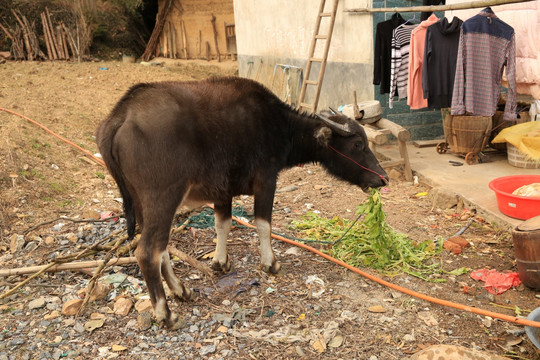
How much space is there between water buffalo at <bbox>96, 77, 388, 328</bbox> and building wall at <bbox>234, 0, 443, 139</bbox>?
427 centimetres

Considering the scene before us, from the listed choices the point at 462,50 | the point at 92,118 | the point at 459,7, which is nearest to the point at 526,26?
the point at 462,50

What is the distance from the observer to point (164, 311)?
12.2 feet

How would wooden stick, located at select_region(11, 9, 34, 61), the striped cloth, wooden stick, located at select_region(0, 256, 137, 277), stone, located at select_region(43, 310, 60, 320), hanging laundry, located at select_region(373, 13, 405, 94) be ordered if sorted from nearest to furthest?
stone, located at select_region(43, 310, 60, 320) < wooden stick, located at select_region(0, 256, 137, 277) < the striped cloth < hanging laundry, located at select_region(373, 13, 405, 94) < wooden stick, located at select_region(11, 9, 34, 61)

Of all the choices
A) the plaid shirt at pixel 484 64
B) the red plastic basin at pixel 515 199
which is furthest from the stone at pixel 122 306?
the plaid shirt at pixel 484 64

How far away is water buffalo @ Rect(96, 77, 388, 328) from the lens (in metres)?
3.54

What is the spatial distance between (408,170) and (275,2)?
6671 millimetres

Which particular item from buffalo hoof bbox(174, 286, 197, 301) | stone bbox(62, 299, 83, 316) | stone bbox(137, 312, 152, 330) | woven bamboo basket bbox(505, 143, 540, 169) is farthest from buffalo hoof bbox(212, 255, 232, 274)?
woven bamboo basket bbox(505, 143, 540, 169)

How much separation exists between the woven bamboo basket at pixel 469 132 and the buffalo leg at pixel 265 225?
424 cm

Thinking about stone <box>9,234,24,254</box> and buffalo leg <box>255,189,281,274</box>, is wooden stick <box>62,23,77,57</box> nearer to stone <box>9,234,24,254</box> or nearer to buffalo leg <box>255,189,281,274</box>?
stone <box>9,234,24,254</box>

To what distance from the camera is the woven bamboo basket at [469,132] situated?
713 centimetres

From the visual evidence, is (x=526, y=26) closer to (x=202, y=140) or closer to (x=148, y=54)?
(x=202, y=140)

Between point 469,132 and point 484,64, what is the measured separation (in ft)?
3.71

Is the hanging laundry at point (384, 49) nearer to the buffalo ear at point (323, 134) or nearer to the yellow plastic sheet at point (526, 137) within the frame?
the yellow plastic sheet at point (526, 137)

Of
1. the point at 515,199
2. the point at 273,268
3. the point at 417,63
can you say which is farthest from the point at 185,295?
the point at 417,63
